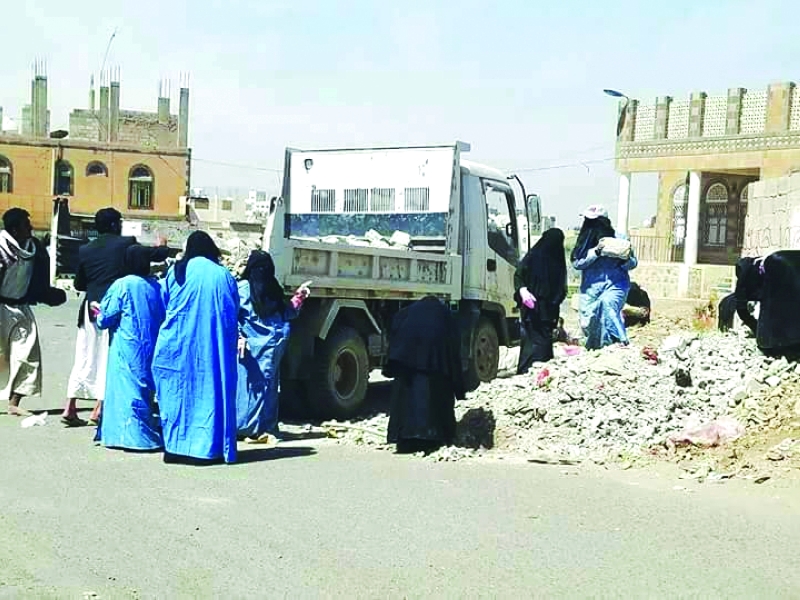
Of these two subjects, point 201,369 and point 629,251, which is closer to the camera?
point 201,369

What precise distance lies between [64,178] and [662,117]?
3543 centimetres

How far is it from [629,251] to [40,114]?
5348 centimetres

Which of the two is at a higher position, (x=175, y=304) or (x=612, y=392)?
(x=175, y=304)

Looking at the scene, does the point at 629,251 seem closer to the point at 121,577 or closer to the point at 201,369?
the point at 201,369

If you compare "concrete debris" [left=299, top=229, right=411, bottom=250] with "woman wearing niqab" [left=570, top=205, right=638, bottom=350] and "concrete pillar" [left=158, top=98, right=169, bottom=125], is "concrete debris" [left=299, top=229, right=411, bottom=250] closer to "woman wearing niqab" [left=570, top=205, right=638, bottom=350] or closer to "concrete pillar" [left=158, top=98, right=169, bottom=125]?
"woman wearing niqab" [left=570, top=205, right=638, bottom=350]

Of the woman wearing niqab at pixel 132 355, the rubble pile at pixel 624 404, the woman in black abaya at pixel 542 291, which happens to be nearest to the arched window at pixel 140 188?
the woman in black abaya at pixel 542 291

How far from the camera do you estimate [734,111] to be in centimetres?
3130

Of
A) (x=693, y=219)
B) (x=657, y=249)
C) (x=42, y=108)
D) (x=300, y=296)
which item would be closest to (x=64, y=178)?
(x=42, y=108)

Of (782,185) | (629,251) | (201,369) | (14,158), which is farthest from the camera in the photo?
(14,158)

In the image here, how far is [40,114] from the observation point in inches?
2287

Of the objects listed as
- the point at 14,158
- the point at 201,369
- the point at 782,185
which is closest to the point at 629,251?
the point at 782,185

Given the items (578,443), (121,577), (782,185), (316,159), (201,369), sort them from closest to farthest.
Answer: (121,577)
(201,369)
(578,443)
(316,159)
(782,185)

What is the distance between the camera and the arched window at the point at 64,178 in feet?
186

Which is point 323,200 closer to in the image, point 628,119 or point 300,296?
point 300,296
